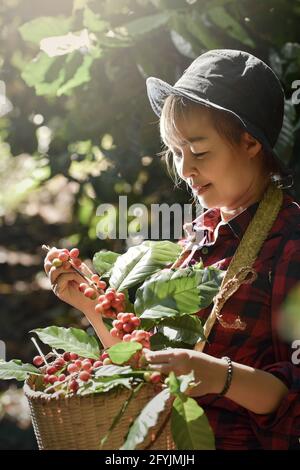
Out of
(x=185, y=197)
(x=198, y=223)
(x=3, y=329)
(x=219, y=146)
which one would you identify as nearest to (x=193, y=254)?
(x=198, y=223)

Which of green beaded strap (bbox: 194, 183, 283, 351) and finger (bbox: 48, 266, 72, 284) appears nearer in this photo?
green beaded strap (bbox: 194, 183, 283, 351)

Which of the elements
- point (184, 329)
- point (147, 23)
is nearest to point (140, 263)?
point (184, 329)

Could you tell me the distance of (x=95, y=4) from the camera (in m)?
2.65

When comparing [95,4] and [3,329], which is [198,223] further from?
[3,329]

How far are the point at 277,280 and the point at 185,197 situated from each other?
1.20 metres

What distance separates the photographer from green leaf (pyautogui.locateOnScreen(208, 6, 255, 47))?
97.0 inches

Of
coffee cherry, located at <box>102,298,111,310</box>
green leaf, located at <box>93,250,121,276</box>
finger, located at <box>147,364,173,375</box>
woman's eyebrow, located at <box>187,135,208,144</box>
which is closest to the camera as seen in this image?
finger, located at <box>147,364,173,375</box>

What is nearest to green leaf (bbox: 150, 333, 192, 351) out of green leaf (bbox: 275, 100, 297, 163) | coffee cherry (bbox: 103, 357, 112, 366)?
coffee cherry (bbox: 103, 357, 112, 366)

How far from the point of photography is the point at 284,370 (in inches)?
63.6

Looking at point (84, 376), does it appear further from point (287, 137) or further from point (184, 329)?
point (287, 137)

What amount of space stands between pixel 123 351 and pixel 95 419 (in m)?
0.11

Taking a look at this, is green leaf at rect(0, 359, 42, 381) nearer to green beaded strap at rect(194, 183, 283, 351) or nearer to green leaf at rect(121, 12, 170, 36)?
green beaded strap at rect(194, 183, 283, 351)

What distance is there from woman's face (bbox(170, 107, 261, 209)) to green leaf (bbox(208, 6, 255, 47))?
0.74 meters

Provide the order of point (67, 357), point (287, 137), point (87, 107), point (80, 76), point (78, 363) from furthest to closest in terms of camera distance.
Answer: point (87, 107), point (80, 76), point (287, 137), point (67, 357), point (78, 363)
